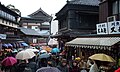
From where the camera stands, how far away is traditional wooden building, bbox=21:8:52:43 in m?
50.9

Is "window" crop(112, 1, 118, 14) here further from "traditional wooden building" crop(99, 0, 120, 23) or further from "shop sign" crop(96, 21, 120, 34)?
"shop sign" crop(96, 21, 120, 34)

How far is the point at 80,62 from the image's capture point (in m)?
11.8

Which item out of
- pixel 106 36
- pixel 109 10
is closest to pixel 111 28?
pixel 106 36

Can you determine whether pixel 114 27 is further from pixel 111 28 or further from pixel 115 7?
pixel 115 7

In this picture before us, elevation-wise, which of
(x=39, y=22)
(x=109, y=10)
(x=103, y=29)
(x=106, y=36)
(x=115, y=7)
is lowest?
(x=106, y=36)

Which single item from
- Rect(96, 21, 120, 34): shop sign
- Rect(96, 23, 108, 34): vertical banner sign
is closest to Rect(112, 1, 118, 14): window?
Rect(96, 23, 108, 34): vertical banner sign

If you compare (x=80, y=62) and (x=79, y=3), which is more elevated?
(x=79, y=3)

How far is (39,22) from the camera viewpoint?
177 ft

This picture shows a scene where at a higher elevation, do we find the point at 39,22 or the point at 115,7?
the point at 39,22

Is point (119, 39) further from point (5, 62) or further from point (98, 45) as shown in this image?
point (5, 62)

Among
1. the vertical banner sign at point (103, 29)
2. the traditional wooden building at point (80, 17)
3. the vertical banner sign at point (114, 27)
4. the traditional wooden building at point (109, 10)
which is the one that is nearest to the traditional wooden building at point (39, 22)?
the traditional wooden building at point (80, 17)

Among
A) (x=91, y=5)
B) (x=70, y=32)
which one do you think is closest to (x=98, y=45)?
(x=70, y=32)

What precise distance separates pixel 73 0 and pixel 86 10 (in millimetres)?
2093

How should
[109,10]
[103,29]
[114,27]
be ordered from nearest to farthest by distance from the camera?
[114,27] < [103,29] < [109,10]
